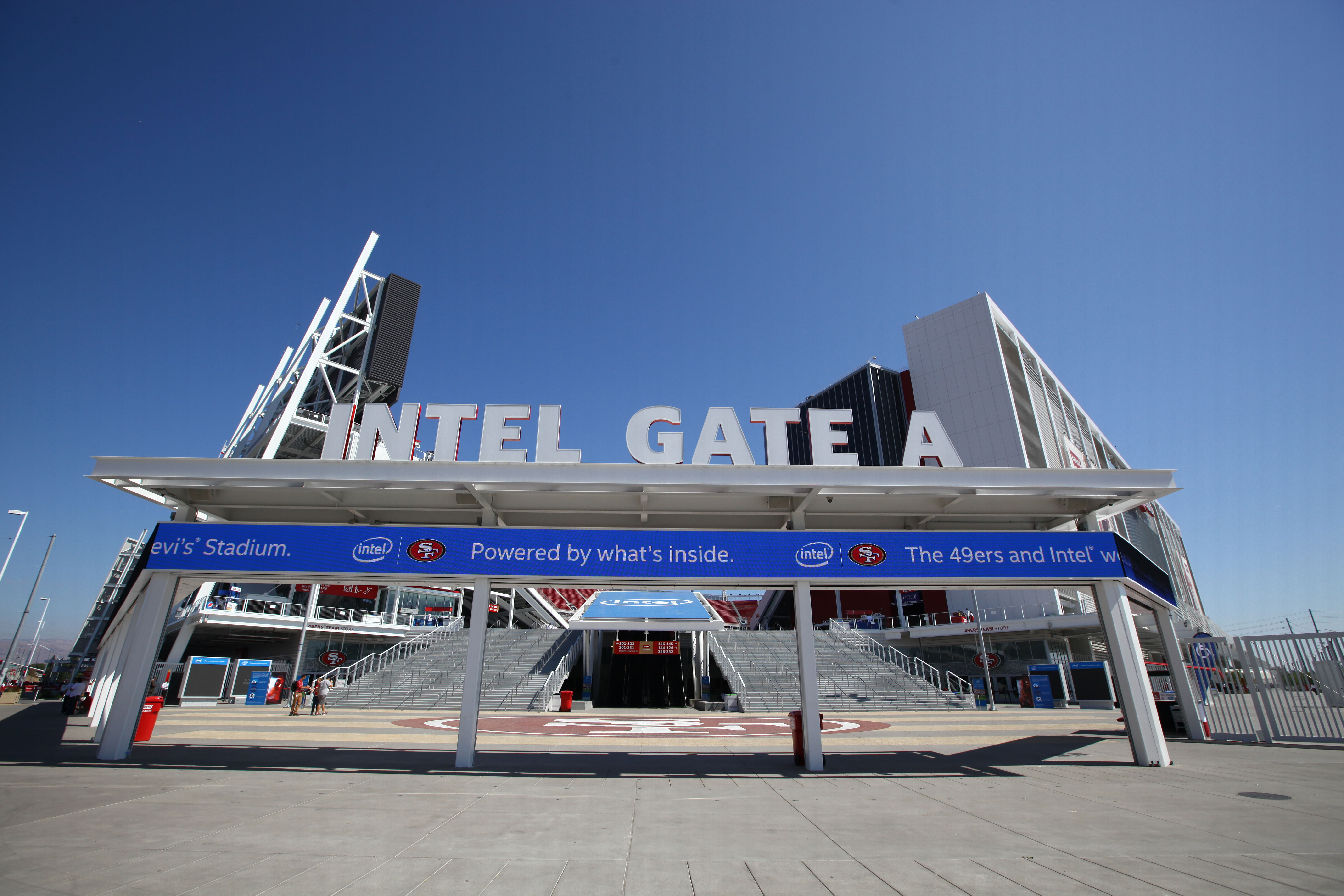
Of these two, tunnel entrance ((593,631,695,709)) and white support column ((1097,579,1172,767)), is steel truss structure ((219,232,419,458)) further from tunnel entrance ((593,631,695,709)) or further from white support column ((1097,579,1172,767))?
white support column ((1097,579,1172,767))

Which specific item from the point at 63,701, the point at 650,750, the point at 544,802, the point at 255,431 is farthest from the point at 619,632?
the point at 255,431

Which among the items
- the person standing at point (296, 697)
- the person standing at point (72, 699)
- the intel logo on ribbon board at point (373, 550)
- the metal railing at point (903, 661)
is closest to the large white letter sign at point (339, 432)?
the intel logo on ribbon board at point (373, 550)

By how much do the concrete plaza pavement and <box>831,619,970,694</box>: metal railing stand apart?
21.9 metres

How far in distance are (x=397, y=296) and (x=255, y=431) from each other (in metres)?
20.1

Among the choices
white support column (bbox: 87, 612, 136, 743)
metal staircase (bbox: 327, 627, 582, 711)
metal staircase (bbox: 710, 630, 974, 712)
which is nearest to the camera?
white support column (bbox: 87, 612, 136, 743)

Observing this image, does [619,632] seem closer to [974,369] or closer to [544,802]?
[544,802]

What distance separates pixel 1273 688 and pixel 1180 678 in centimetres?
241

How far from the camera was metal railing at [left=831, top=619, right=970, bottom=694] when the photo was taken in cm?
3553

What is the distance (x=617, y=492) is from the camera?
498 inches

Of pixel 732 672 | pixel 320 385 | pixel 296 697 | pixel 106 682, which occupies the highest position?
pixel 320 385

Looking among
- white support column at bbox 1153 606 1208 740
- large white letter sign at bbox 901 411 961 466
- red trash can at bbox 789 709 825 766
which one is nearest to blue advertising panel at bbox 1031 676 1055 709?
white support column at bbox 1153 606 1208 740

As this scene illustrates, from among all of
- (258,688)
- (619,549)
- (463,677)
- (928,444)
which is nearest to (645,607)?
(463,677)

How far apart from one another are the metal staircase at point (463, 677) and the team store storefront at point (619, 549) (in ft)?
49.4

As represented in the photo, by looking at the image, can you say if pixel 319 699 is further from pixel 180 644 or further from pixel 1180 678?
pixel 1180 678
